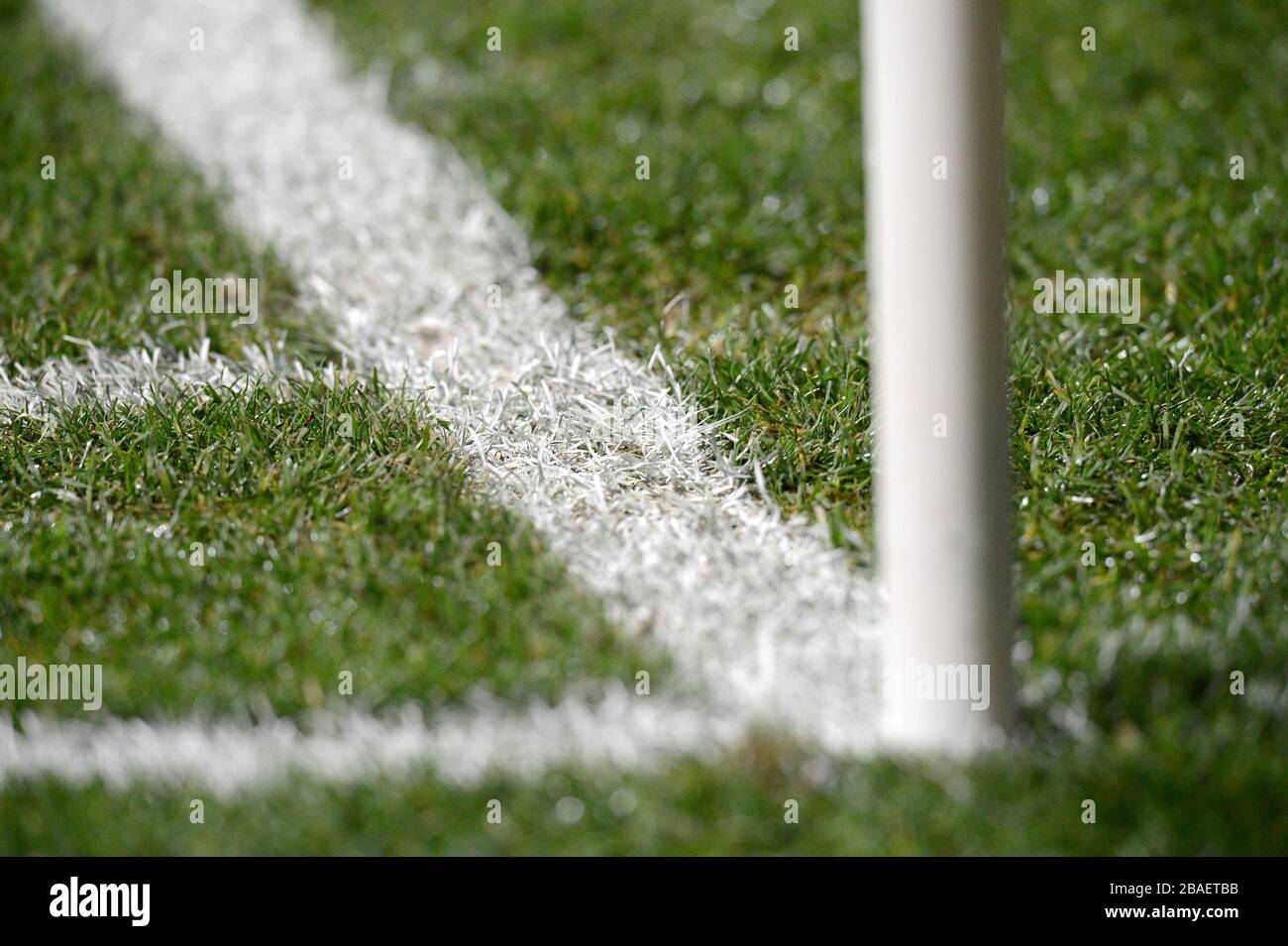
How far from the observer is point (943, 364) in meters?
2.20

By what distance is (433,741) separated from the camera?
238 centimetres

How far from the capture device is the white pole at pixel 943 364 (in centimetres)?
216

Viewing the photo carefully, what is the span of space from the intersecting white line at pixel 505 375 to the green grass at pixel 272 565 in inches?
4.8

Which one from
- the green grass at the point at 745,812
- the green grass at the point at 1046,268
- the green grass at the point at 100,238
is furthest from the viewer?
the green grass at the point at 100,238

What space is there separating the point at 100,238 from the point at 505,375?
1466 millimetres

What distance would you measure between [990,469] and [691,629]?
0.71 metres
